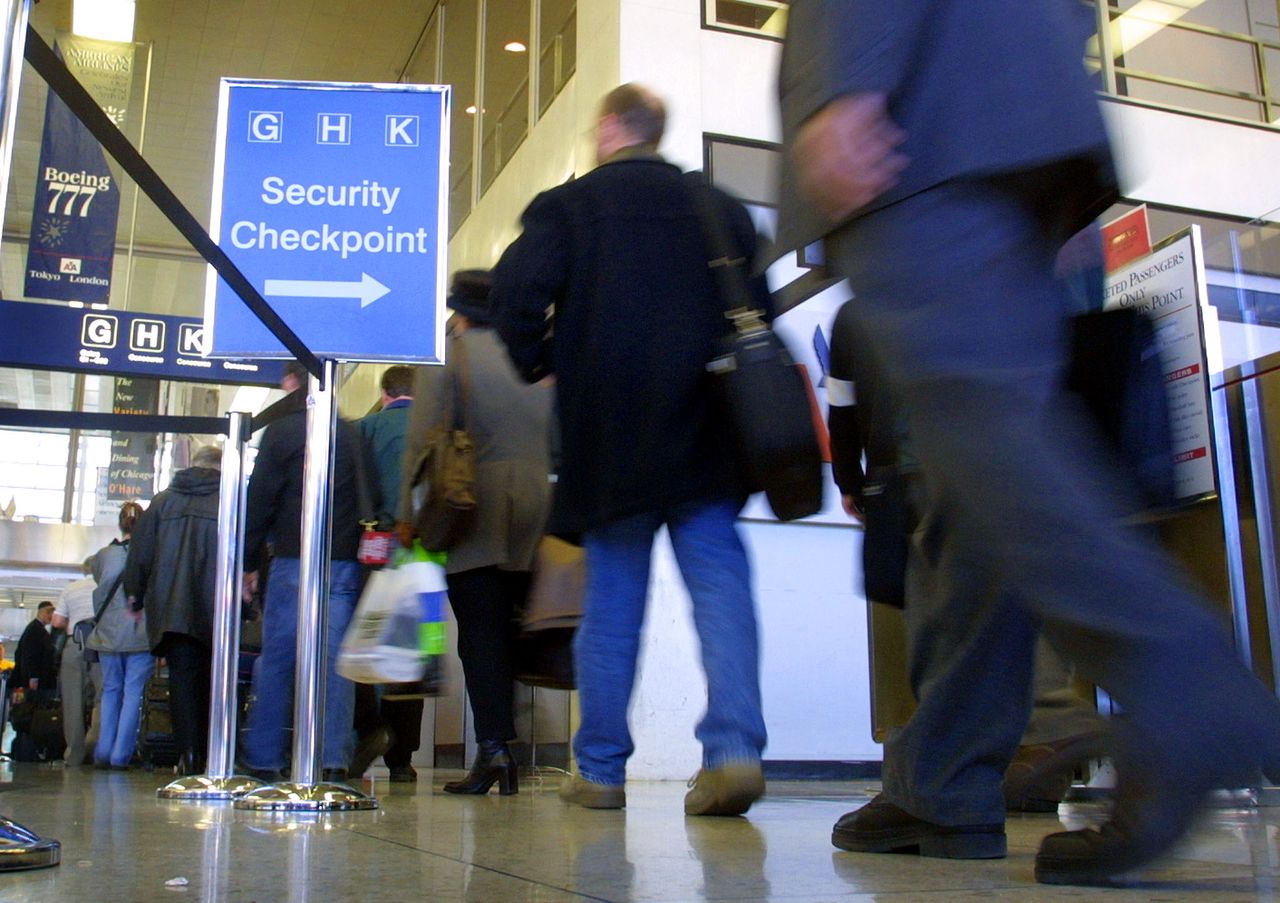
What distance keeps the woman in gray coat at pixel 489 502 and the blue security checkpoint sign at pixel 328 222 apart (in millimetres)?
747

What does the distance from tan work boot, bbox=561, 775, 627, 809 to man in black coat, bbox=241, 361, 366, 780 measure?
5.49 ft

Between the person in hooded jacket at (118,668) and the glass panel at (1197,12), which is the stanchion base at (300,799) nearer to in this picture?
the person in hooded jacket at (118,668)

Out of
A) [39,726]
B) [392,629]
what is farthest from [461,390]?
[39,726]

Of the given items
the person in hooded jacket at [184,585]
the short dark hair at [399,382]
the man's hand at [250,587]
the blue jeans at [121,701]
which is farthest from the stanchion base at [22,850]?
the blue jeans at [121,701]

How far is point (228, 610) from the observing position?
3854 mm

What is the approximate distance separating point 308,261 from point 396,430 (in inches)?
69.1

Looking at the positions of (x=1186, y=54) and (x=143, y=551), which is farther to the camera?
(x=1186, y=54)

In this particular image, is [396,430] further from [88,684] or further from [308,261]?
[88,684]

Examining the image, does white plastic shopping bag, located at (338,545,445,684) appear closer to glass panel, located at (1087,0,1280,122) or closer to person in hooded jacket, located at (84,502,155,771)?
person in hooded jacket, located at (84,502,155,771)

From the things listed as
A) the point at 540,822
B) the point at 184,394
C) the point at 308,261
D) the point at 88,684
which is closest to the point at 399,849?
the point at 540,822

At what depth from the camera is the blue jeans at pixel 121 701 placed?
24.9 feet

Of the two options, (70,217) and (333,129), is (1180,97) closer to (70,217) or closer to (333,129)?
(333,129)

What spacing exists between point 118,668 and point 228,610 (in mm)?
4422

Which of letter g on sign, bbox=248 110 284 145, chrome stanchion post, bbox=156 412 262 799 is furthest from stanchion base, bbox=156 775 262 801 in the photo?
letter g on sign, bbox=248 110 284 145
